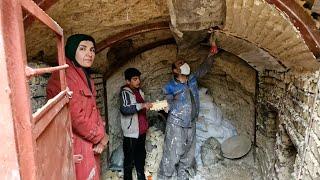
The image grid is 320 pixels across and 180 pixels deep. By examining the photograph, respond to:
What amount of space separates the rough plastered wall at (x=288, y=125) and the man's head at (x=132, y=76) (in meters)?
1.45

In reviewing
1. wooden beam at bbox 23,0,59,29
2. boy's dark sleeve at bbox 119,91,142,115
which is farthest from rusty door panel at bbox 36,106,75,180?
boy's dark sleeve at bbox 119,91,142,115

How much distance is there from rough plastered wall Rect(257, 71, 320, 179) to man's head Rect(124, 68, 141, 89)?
1450mm

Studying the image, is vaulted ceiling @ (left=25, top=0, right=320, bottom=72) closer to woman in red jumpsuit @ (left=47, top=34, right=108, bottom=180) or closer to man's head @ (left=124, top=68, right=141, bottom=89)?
woman in red jumpsuit @ (left=47, top=34, right=108, bottom=180)

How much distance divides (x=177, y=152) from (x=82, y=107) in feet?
6.28

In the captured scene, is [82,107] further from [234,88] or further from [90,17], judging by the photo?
[234,88]

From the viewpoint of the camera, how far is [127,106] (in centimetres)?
361

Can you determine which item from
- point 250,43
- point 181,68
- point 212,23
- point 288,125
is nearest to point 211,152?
point 181,68

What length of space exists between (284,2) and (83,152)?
5.15 feet

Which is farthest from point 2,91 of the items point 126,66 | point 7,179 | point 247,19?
point 126,66

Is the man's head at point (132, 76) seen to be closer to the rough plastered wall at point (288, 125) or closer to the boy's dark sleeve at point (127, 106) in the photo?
the boy's dark sleeve at point (127, 106)

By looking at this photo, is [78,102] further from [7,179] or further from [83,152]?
[7,179]

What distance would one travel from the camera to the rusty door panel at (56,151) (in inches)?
41.1

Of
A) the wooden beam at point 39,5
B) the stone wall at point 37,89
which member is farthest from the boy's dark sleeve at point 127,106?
the wooden beam at point 39,5

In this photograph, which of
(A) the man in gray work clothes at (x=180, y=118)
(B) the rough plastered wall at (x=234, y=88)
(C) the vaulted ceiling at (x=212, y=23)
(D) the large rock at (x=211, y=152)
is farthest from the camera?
(D) the large rock at (x=211, y=152)
